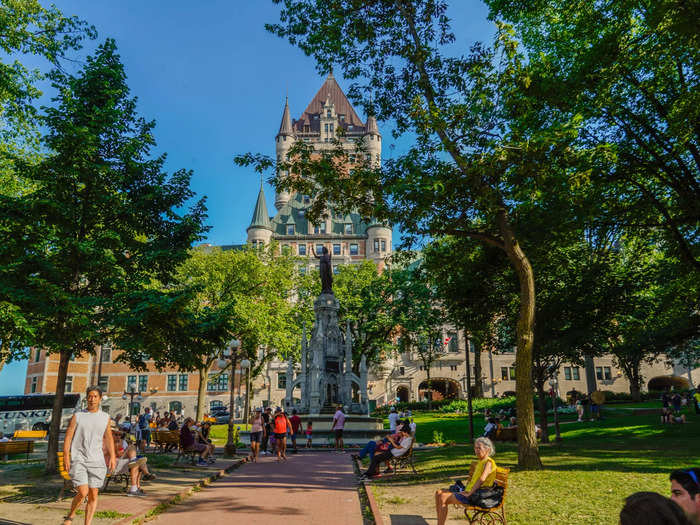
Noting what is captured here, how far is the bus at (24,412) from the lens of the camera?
33125mm

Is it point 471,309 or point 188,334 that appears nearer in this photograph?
point 188,334

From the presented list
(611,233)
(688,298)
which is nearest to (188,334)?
(611,233)

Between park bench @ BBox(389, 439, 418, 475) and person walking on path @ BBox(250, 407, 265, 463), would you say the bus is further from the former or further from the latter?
park bench @ BBox(389, 439, 418, 475)

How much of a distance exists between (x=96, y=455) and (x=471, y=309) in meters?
13.9

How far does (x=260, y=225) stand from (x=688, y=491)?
7101cm

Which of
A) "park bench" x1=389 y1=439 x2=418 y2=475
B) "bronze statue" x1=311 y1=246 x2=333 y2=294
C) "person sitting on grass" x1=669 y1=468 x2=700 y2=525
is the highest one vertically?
"bronze statue" x1=311 y1=246 x2=333 y2=294

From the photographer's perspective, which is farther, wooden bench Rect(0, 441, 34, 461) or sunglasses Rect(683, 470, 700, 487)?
wooden bench Rect(0, 441, 34, 461)

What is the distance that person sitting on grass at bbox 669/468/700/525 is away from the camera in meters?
2.95

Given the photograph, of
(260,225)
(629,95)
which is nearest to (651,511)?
(629,95)

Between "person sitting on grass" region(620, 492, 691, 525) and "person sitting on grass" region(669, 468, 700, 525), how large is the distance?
2.43 feet

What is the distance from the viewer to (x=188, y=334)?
13820 mm

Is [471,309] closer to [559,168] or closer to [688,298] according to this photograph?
[559,168]

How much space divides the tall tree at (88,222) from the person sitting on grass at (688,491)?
Answer: 474 inches

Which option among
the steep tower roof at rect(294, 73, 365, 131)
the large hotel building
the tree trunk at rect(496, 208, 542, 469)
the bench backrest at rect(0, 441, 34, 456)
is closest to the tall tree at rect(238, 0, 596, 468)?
the tree trunk at rect(496, 208, 542, 469)
